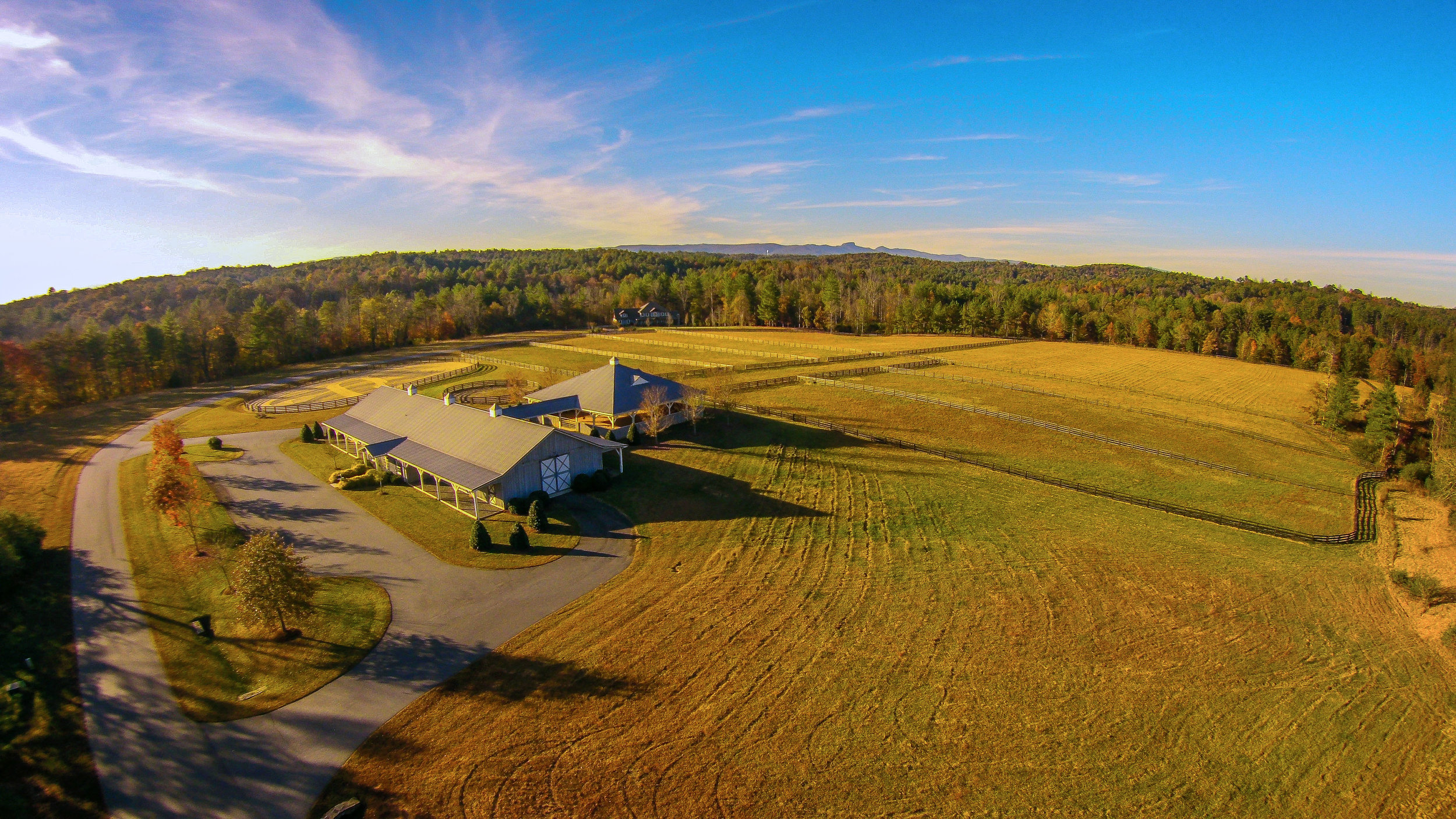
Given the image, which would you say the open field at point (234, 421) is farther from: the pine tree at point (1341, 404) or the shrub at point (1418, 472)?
the pine tree at point (1341, 404)

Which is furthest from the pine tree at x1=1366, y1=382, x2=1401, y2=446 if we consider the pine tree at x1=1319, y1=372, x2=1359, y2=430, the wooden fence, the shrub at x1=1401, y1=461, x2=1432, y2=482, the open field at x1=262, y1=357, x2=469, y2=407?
the open field at x1=262, y1=357, x2=469, y2=407

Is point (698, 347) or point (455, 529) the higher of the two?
point (698, 347)

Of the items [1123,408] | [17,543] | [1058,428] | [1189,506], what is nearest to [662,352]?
[1058,428]

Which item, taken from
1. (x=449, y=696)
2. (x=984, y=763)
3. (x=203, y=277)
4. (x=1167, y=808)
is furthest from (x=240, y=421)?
(x=203, y=277)

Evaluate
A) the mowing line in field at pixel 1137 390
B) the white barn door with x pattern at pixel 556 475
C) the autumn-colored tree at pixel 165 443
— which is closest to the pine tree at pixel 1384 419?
the mowing line in field at pixel 1137 390

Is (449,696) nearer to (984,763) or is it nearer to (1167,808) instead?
(984,763)

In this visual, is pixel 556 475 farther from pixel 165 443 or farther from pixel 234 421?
pixel 234 421

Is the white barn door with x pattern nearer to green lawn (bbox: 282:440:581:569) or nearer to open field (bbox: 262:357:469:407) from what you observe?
green lawn (bbox: 282:440:581:569)
